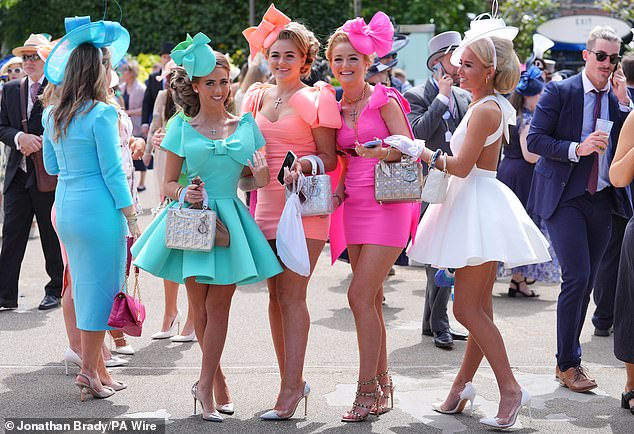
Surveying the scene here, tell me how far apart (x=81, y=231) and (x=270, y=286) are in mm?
1145

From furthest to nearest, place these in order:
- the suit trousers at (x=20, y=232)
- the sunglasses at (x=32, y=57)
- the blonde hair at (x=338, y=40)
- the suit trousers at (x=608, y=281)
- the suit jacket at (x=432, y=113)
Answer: the suit trousers at (x=20, y=232)
the sunglasses at (x=32, y=57)
the suit trousers at (x=608, y=281)
the suit jacket at (x=432, y=113)
the blonde hair at (x=338, y=40)

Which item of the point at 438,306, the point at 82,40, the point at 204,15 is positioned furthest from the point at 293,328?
the point at 204,15

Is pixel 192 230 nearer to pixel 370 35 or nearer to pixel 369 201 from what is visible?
pixel 369 201

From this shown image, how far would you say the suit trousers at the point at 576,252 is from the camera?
20.5ft

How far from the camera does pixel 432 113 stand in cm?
738

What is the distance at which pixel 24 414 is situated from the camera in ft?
18.5

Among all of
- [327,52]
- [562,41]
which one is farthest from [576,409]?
[562,41]

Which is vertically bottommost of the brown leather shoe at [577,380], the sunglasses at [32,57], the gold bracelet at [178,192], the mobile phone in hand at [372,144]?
the brown leather shoe at [577,380]

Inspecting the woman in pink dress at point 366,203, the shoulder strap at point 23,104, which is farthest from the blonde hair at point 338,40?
the shoulder strap at point 23,104

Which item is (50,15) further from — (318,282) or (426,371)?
(426,371)

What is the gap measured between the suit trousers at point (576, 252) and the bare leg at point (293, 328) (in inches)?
67.8

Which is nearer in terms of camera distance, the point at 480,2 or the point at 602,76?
the point at 602,76

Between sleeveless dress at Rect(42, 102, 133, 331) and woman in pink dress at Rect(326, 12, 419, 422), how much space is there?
4.31ft

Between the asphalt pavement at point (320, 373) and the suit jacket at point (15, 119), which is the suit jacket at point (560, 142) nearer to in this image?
the asphalt pavement at point (320, 373)
